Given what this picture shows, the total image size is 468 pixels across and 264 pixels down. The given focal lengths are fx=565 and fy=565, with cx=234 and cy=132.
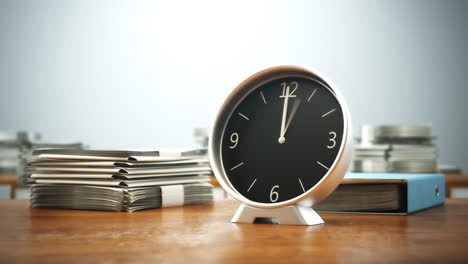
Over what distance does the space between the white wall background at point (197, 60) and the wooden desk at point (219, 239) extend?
3.70 metres

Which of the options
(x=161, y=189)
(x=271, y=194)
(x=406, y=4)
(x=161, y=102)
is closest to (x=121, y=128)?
(x=161, y=102)

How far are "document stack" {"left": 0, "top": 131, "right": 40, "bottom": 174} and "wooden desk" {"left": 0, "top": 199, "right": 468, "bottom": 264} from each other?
101 inches

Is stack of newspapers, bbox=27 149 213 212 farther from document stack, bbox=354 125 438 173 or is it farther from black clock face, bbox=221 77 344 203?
document stack, bbox=354 125 438 173

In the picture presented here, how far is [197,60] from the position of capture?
478cm

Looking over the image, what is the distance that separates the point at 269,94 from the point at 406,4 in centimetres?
409

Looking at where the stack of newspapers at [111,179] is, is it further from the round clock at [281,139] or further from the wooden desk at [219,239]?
the round clock at [281,139]

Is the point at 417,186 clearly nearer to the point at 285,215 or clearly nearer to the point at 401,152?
the point at 285,215

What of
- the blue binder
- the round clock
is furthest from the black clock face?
the blue binder

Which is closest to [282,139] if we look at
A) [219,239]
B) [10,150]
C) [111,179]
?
[219,239]

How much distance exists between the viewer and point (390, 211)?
3.28ft

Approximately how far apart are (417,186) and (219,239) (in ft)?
1.61

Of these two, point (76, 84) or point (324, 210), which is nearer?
point (324, 210)

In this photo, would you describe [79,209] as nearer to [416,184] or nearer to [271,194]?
[271,194]

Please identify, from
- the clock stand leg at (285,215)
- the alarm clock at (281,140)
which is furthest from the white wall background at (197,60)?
the clock stand leg at (285,215)
